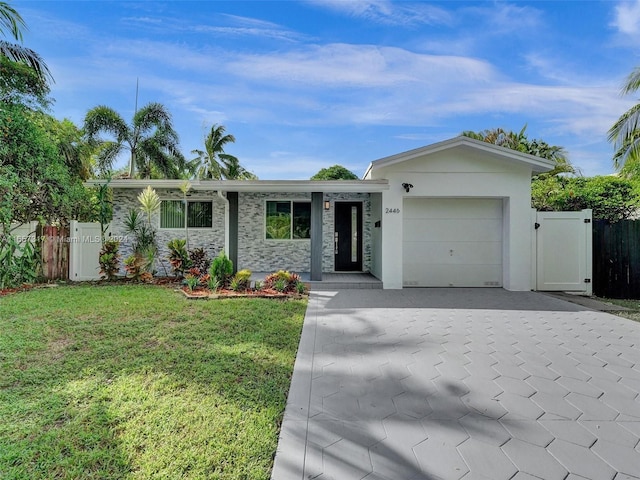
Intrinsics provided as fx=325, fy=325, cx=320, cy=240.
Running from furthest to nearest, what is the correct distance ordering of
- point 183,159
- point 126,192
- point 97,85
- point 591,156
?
point 183,159
point 591,156
point 97,85
point 126,192

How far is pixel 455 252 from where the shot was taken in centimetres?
930

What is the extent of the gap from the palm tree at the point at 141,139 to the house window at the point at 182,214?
28.3ft

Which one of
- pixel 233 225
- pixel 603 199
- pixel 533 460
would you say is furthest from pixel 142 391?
pixel 603 199

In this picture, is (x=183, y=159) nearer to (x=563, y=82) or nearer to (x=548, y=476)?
(x=563, y=82)

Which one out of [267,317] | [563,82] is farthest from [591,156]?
[267,317]

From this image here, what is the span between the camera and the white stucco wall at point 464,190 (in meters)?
8.77

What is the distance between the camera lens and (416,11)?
8820mm

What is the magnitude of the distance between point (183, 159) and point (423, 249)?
15331 millimetres

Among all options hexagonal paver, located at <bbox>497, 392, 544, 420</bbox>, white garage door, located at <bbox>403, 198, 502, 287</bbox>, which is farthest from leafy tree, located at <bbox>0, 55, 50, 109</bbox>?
hexagonal paver, located at <bbox>497, 392, 544, 420</bbox>

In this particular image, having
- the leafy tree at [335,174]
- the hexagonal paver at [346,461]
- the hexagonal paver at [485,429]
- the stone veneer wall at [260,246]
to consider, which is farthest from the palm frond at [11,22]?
the leafy tree at [335,174]

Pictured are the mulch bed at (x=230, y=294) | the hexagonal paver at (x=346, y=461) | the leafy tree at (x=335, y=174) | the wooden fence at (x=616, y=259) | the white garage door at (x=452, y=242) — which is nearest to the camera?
the hexagonal paver at (x=346, y=461)

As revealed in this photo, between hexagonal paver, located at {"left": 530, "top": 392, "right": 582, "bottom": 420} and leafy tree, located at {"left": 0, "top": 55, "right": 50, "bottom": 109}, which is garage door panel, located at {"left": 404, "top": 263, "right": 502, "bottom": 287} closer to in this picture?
hexagonal paver, located at {"left": 530, "top": 392, "right": 582, "bottom": 420}

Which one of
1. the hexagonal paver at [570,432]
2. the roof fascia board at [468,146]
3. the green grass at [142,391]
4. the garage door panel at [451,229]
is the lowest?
the hexagonal paver at [570,432]

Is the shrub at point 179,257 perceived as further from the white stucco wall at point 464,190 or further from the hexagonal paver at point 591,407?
the hexagonal paver at point 591,407
